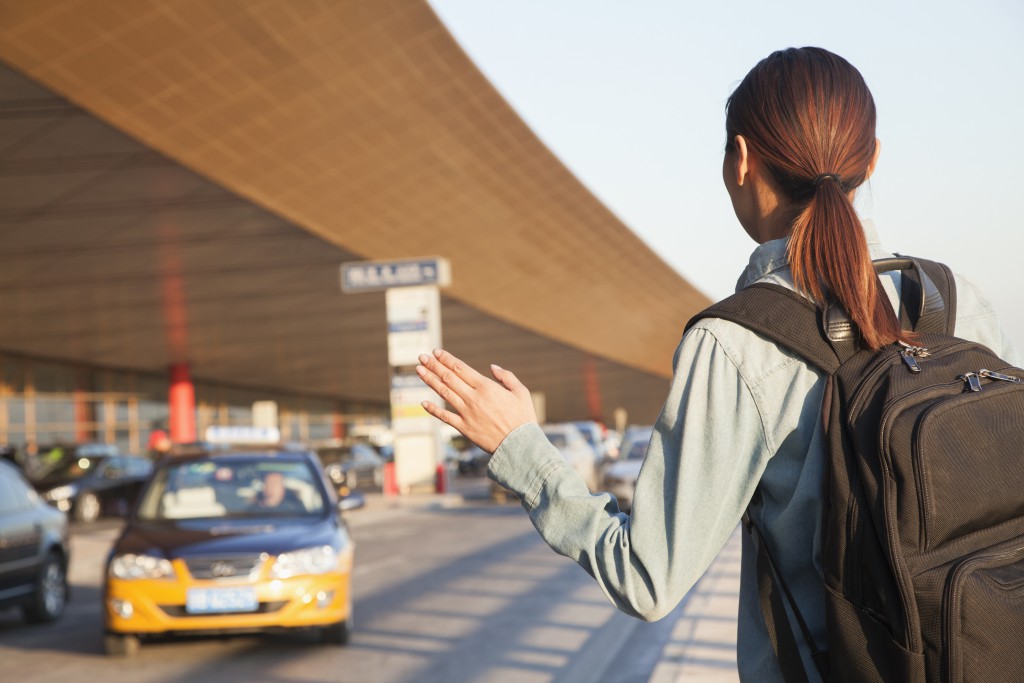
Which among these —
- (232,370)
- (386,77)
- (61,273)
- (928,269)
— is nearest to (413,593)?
(928,269)

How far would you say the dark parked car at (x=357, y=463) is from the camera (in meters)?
42.6

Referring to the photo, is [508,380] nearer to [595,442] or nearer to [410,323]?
[410,323]

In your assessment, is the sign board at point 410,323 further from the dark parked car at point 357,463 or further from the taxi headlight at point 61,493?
the dark parked car at point 357,463

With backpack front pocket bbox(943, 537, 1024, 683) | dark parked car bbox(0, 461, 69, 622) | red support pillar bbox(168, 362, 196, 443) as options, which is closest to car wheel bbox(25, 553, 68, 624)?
dark parked car bbox(0, 461, 69, 622)

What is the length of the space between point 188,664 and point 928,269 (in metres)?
8.04

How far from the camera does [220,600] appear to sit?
902 cm

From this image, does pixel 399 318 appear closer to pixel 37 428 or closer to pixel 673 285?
pixel 37 428

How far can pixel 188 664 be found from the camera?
907cm

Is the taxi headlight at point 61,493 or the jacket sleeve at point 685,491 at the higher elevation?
the jacket sleeve at point 685,491

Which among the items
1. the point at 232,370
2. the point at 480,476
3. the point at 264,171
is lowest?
the point at 480,476

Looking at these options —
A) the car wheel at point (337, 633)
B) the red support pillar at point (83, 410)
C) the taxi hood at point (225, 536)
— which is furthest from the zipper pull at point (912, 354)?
the red support pillar at point (83, 410)

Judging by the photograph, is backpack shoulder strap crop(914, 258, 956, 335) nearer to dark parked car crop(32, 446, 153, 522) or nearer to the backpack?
the backpack

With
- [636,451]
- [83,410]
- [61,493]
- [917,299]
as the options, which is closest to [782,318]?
[917,299]

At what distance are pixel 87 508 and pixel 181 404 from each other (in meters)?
23.9
